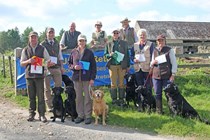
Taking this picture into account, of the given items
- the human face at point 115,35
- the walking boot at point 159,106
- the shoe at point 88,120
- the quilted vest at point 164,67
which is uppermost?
the human face at point 115,35

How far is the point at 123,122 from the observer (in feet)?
23.8

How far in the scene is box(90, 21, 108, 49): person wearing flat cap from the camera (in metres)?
9.23

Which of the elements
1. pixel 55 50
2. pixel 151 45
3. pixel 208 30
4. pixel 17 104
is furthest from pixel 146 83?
pixel 208 30

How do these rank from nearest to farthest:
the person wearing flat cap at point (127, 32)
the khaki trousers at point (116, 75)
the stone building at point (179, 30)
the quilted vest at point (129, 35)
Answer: the khaki trousers at point (116, 75), the person wearing flat cap at point (127, 32), the quilted vest at point (129, 35), the stone building at point (179, 30)

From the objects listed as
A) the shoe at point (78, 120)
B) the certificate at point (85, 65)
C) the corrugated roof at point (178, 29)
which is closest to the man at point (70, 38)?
the certificate at point (85, 65)

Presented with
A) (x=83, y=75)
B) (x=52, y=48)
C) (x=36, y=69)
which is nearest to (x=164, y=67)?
(x=83, y=75)

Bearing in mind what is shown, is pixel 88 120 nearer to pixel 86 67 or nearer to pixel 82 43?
pixel 86 67

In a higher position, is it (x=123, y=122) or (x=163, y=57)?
(x=163, y=57)

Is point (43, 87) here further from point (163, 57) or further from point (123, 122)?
point (163, 57)

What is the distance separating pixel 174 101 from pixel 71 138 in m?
2.60

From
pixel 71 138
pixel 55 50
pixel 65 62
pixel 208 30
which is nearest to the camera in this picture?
pixel 71 138

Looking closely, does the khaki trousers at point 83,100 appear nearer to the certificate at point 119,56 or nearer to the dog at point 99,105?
the dog at point 99,105

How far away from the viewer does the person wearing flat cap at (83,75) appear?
23.7 feet

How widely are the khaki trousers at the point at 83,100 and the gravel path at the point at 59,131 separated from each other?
319mm
